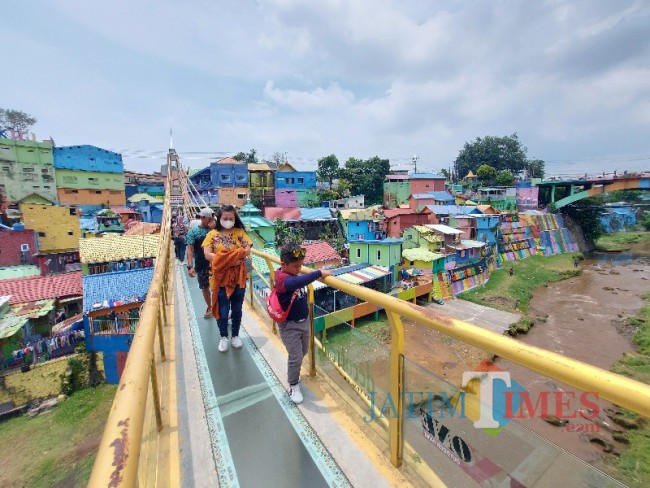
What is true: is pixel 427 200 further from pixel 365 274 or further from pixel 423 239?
pixel 365 274

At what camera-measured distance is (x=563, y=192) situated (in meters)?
42.2

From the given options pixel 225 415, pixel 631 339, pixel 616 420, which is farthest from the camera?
pixel 631 339

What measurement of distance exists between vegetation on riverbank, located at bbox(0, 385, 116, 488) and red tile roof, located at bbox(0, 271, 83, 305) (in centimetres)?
560

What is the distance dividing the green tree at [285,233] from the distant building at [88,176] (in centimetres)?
1957

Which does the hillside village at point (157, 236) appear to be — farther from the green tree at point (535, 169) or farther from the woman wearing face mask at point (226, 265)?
the green tree at point (535, 169)

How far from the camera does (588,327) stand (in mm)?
19109

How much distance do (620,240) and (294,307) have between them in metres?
61.5

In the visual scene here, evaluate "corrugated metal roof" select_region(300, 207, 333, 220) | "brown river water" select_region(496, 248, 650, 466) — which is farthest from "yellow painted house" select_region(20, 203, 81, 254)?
"brown river water" select_region(496, 248, 650, 466)

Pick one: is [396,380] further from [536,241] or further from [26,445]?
[536,241]

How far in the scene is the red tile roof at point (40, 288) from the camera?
15617 millimetres

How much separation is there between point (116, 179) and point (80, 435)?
1163 inches

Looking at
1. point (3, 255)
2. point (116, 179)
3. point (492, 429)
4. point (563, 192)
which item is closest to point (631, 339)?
point (492, 429)

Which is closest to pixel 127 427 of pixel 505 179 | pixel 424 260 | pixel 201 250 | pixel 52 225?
pixel 201 250

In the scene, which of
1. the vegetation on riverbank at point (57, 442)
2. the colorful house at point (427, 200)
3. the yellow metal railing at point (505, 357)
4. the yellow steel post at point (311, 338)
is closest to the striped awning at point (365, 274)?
the vegetation on riverbank at point (57, 442)
